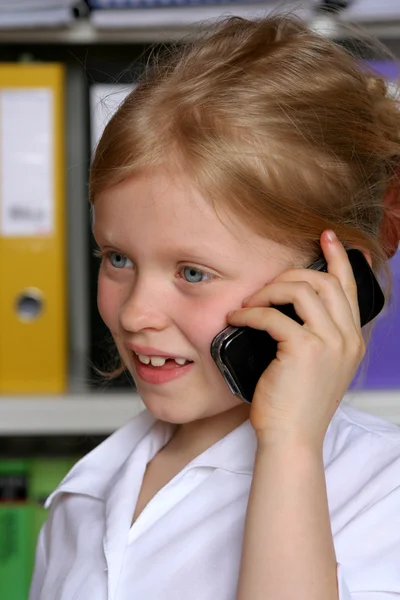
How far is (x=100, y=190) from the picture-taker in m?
0.76

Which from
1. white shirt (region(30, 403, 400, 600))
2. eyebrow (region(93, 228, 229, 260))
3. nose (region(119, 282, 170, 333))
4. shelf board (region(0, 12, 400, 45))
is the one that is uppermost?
shelf board (region(0, 12, 400, 45))

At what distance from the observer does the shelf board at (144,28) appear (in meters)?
1.27

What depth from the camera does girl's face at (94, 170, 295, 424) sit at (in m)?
0.71

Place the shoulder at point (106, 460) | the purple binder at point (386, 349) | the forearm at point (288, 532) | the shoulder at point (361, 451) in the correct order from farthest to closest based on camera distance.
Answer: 1. the purple binder at point (386, 349)
2. the shoulder at point (106, 460)
3. the shoulder at point (361, 451)
4. the forearm at point (288, 532)

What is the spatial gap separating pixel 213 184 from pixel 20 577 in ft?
2.77

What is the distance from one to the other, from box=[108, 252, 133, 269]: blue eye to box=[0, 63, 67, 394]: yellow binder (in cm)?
53

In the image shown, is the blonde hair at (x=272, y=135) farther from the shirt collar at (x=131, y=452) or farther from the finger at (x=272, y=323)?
the shirt collar at (x=131, y=452)

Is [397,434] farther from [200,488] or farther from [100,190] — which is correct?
[100,190]

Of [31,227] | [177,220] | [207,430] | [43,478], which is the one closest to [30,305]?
[31,227]

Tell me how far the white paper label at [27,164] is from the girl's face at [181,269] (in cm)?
56

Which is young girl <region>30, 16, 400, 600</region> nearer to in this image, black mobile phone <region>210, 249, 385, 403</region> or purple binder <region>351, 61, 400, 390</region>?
black mobile phone <region>210, 249, 385, 403</region>

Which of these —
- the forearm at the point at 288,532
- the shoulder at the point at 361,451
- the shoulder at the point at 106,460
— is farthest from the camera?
the shoulder at the point at 106,460

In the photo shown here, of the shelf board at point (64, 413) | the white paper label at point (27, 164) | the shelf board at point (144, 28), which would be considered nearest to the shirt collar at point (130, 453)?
the shelf board at point (64, 413)

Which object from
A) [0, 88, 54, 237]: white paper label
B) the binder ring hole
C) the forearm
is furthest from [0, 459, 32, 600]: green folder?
the forearm
